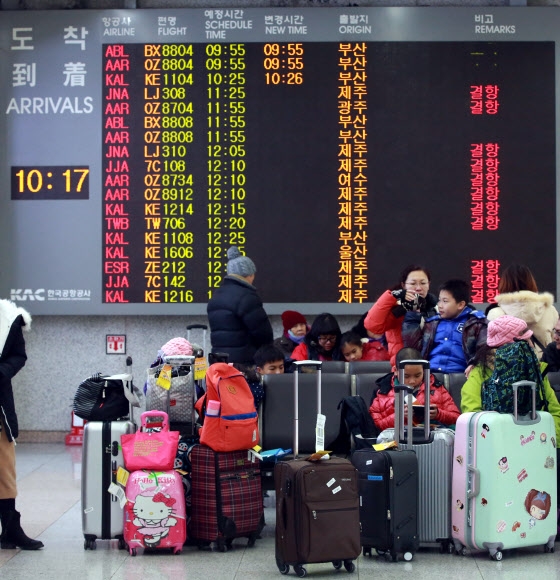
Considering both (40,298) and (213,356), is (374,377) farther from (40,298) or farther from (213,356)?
(40,298)

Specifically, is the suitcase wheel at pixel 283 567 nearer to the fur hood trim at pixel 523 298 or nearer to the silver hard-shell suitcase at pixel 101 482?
the silver hard-shell suitcase at pixel 101 482

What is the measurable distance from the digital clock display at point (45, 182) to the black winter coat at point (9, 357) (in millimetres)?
3491

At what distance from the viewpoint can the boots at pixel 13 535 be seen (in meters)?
6.01

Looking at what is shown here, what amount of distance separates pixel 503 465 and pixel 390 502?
64 cm

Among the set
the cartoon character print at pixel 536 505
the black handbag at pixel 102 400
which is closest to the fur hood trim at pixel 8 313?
the black handbag at pixel 102 400

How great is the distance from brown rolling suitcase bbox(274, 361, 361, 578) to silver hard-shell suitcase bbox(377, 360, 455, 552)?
0.60 m

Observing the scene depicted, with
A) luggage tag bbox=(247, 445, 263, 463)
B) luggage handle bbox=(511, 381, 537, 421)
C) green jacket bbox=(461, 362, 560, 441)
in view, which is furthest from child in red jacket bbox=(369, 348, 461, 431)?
luggage tag bbox=(247, 445, 263, 463)

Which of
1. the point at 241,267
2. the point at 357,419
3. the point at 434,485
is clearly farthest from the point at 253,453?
the point at 241,267

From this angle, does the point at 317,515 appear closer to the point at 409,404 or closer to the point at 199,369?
the point at 409,404

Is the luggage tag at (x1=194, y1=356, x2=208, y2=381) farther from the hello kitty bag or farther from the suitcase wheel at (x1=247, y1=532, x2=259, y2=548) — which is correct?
the suitcase wheel at (x1=247, y1=532, x2=259, y2=548)

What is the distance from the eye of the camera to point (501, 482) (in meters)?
5.73

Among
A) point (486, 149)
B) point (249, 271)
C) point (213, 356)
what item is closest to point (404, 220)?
point (486, 149)

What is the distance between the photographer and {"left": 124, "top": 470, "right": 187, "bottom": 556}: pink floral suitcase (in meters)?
5.91

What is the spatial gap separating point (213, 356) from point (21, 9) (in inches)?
190
